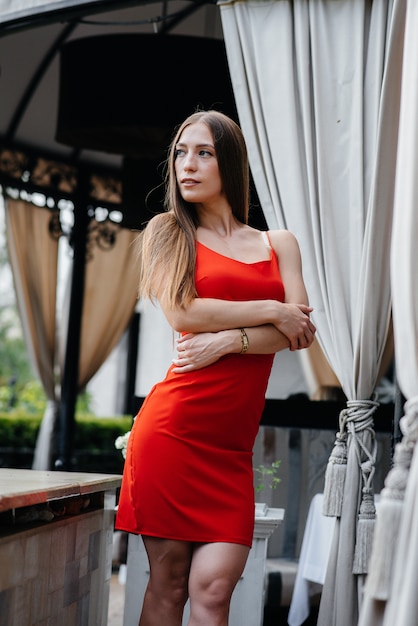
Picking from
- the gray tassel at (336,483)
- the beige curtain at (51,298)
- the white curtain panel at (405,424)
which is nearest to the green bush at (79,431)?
the beige curtain at (51,298)

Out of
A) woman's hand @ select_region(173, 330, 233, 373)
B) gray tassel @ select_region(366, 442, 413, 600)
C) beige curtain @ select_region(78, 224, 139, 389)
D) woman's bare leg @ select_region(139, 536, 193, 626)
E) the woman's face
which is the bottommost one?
woman's bare leg @ select_region(139, 536, 193, 626)

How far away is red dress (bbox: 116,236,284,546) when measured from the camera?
8.53ft

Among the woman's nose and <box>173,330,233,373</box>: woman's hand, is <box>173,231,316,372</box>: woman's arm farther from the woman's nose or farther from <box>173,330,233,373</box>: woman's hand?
the woman's nose

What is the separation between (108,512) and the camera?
334 centimetres

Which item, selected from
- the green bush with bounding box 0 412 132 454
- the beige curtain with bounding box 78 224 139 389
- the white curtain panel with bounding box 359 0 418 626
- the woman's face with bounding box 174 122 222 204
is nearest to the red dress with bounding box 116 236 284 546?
the woman's face with bounding box 174 122 222 204

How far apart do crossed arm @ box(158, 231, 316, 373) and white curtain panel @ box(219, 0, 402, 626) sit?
2.16ft

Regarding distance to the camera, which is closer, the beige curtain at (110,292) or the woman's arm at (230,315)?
the woman's arm at (230,315)

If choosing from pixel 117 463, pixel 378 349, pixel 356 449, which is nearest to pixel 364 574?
pixel 356 449

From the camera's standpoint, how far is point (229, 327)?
2670 mm

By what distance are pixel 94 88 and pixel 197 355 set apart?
10.1 feet

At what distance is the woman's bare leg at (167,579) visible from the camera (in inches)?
103

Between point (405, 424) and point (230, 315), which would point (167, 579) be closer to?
point (230, 315)

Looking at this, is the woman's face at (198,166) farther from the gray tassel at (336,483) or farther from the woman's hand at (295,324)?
the gray tassel at (336,483)

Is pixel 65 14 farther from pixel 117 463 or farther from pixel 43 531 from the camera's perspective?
pixel 117 463
